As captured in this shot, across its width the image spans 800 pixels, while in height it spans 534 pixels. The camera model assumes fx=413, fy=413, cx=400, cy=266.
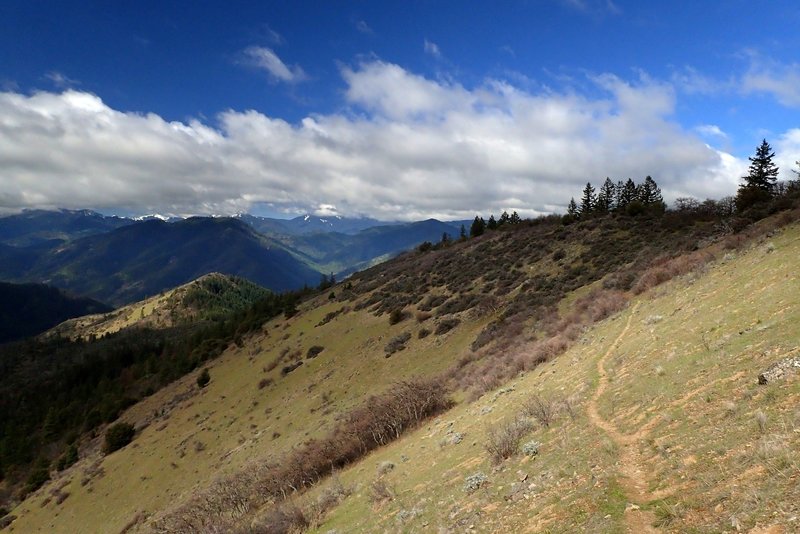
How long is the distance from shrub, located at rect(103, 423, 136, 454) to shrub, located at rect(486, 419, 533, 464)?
62.5 metres

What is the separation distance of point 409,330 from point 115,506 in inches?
1268

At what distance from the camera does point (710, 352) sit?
12.4 m

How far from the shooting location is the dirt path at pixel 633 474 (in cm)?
683

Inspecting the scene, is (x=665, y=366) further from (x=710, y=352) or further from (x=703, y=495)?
(x=703, y=495)

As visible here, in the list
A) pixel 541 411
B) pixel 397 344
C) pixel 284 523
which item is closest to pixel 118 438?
pixel 397 344

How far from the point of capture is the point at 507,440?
1246 cm

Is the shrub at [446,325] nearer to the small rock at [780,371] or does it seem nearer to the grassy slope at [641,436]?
the grassy slope at [641,436]

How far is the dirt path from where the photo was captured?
6832mm

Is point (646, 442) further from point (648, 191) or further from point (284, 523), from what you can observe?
point (648, 191)

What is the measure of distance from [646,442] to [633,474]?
1.38m

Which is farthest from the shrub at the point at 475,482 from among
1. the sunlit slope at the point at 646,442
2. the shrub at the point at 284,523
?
the shrub at the point at 284,523

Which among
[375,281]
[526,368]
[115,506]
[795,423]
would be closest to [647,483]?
[795,423]

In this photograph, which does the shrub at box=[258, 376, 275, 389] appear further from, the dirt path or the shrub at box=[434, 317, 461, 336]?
the dirt path

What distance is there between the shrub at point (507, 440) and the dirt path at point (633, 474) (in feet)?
6.86
